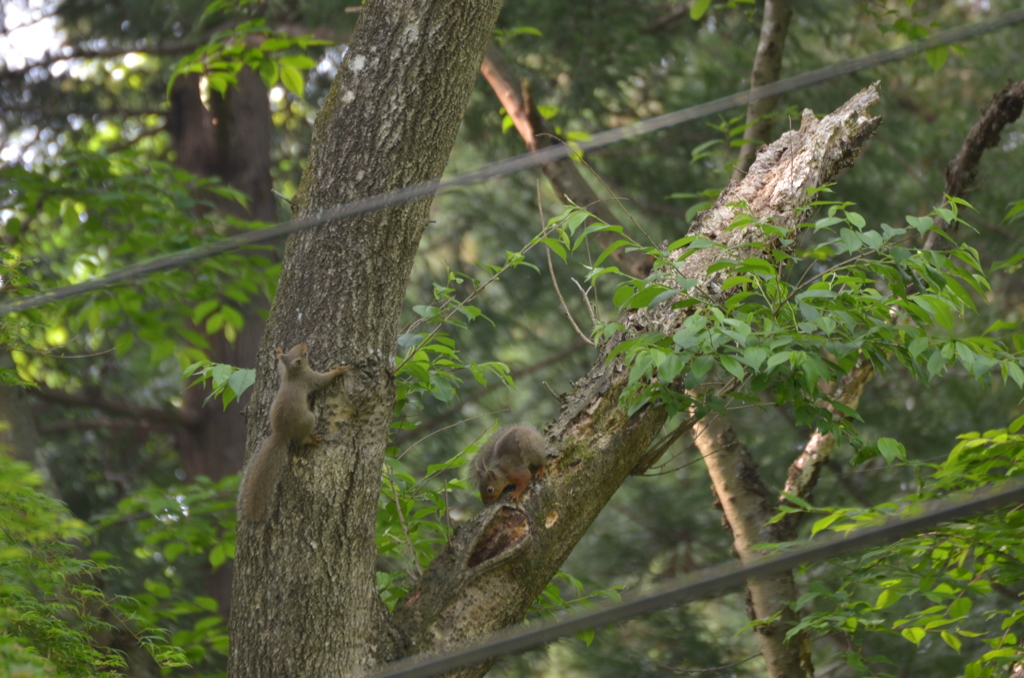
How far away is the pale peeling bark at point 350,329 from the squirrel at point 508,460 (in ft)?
1.72

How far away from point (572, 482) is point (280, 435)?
0.85 metres

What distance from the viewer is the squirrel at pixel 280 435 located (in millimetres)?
1974

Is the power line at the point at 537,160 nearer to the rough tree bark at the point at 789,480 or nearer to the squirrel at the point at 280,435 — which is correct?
the squirrel at the point at 280,435

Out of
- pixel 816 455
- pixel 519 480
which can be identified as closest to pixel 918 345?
pixel 519 480

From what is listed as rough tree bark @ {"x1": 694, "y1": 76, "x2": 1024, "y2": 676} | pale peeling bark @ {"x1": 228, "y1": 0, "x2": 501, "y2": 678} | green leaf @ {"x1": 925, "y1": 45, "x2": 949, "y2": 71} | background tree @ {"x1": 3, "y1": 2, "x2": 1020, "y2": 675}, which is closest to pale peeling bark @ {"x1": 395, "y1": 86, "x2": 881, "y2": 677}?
pale peeling bark @ {"x1": 228, "y1": 0, "x2": 501, "y2": 678}

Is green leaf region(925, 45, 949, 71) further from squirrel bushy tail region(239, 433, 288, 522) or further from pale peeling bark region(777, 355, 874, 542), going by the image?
squirrel bushy tail region(239, 433, 288, 522)

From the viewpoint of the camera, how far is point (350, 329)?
2080mm

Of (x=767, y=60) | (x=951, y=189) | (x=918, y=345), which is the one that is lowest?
(x=918, y=345)

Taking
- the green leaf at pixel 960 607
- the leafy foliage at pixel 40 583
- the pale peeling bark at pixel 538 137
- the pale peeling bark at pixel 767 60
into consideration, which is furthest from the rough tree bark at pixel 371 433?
the pale peeling bark at pixel 767 60

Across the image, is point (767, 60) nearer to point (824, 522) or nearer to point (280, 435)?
point (824, 522)

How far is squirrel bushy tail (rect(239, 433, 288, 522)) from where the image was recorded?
198 cm

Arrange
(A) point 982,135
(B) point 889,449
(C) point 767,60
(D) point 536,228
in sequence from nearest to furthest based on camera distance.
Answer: (B) point 889,449 → (A) point 982,135 → (C) point 767,60 → (D) point 536,228

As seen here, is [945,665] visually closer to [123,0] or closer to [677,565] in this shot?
[677,565]

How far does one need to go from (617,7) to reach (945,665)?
424 cm
